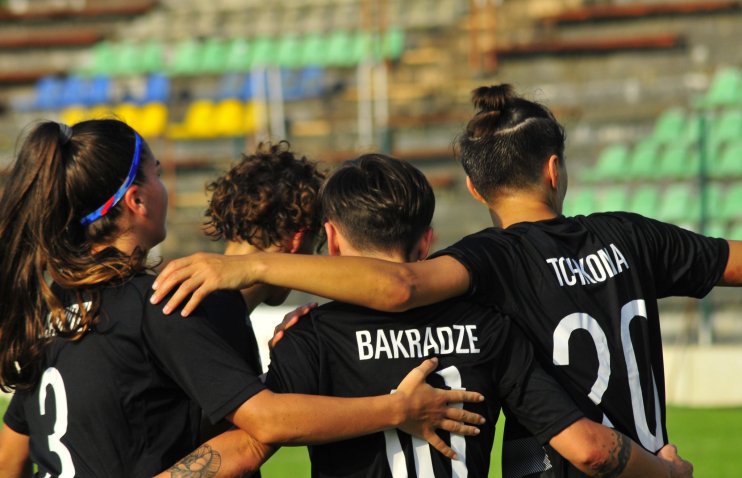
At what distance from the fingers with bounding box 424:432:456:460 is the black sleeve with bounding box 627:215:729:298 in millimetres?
793

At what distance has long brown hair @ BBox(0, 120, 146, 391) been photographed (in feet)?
8.32

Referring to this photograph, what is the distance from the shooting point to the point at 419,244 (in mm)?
→ 2646

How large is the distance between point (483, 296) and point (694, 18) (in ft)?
48.7

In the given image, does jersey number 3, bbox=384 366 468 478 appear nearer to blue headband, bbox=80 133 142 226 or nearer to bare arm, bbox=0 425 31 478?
blue headband, bbox=80 133 142 226

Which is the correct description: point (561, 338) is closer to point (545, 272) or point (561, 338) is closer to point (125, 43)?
point (545, 272)

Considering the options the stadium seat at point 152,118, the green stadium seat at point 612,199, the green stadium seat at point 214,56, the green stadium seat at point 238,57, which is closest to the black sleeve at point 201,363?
the green stadium seat at point 612,199

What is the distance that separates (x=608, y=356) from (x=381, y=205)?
0.71 metres

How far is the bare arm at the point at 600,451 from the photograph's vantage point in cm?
255

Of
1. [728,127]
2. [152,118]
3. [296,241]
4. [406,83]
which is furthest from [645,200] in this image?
[296,241]

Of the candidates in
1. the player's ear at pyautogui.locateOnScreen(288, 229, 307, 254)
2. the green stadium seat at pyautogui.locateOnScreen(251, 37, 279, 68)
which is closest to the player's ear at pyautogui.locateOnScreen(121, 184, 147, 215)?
the player's ear at pyautogui.locateOnScreen(288, 229, 307, 254)

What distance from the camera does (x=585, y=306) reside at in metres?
2.75

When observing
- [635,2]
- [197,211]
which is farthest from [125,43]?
[635,2]

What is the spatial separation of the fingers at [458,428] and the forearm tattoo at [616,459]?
31 centimetres

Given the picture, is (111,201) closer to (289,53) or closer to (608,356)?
(608,356)
